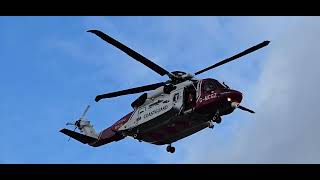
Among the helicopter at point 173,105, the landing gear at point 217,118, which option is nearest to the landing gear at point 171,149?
the helicopter at point 173,105

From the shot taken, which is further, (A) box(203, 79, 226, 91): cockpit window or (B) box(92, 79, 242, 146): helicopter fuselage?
(A) box(203, 79, 226, 91): cockpit window

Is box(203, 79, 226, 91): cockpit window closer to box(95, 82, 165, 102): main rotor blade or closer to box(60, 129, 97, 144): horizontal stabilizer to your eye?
box(95, 82, 165, 102): main rotor blade

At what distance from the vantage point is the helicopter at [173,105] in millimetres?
31828

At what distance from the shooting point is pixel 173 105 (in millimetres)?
33375

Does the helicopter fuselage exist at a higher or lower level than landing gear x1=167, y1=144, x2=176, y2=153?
higher

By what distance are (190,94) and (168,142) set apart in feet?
12.5

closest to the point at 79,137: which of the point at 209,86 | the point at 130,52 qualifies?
the point at 130,52

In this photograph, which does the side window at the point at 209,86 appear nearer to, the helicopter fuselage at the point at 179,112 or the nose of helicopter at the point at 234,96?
the helicopter fuselage at the point at 179,112

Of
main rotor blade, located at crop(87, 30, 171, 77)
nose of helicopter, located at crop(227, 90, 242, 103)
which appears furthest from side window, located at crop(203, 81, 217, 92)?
main rotor blade, located at crop(87, 30, 171, 77)

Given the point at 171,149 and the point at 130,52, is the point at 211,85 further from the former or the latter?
the point at 171,149

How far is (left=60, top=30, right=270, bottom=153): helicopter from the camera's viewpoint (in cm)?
3183
